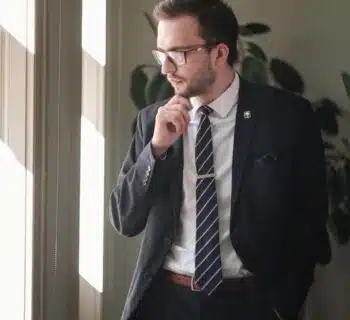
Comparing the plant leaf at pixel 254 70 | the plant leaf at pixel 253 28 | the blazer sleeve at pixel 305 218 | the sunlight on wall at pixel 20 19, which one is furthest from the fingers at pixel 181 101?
the plant leaf at pixel 253 28

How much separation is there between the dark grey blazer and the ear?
0.32 ft

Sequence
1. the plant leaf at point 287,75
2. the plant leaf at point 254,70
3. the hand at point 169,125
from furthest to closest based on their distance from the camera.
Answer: the plant leaf at point 287,75 → the plant leaf at point 254,70 → the hand at point 169,125

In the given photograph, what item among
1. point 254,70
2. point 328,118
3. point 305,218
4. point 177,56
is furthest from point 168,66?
point 328,118

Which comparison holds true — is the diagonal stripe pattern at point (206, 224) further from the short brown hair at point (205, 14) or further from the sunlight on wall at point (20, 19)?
the sunlight on wall at point (20, 19)

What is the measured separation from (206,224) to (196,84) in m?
0.35

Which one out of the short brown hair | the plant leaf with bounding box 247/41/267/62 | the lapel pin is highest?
the short brown hair

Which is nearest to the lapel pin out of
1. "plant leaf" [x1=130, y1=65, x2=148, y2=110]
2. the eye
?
the eye

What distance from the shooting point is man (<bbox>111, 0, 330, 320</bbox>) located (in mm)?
1783

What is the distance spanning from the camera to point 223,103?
6.12ft

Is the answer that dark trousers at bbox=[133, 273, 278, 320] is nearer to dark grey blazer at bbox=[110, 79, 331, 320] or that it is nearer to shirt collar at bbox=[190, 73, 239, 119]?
dark grey blazer at bbox=[110, 79, 331, 320]

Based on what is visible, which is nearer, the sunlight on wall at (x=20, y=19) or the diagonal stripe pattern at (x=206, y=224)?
the diagonal stripe pattern at (x=206, y=224)

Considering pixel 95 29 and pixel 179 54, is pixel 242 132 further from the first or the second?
pixel 95 29

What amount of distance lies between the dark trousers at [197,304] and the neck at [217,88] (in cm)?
47

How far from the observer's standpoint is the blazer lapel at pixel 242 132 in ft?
5.88
